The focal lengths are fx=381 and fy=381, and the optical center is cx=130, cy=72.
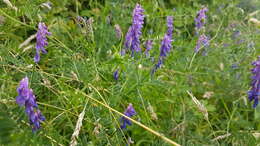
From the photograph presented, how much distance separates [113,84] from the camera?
1626mm

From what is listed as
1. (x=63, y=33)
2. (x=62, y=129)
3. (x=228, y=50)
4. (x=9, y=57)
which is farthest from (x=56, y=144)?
(x=228, y=50)

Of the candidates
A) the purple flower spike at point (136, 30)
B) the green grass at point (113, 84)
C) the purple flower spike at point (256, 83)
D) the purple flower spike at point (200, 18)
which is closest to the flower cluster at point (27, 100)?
the green grass at point (113, 84)

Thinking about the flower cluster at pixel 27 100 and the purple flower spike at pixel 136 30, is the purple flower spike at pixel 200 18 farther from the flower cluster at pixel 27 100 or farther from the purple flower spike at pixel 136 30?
the flower cluster at pixel 27 100

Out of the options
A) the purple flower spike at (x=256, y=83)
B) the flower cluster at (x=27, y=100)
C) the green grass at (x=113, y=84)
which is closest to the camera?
the flower cluster at (x=27, y=100)

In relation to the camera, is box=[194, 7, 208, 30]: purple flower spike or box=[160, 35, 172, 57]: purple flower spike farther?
box=[194, 7, 208, 30]: purple flower spike

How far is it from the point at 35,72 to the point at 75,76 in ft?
0.48

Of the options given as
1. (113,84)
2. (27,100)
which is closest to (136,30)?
(113,84)

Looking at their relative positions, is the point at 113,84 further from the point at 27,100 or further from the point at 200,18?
the point at 200,18

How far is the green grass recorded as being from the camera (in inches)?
50.7

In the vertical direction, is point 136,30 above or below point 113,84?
above

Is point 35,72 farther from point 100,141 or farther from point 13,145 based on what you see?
point 13,145

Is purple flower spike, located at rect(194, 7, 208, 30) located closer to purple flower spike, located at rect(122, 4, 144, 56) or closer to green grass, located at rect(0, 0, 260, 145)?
green grass, located at rect(0, 0, 260, 145)

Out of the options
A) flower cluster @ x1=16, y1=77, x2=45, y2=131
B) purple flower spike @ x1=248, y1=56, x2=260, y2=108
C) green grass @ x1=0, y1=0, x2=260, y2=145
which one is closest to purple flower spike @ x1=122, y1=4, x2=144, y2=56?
green grass @ x1=0, y1=0, x2=260, y2=145

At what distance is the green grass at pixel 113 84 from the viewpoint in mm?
1287
